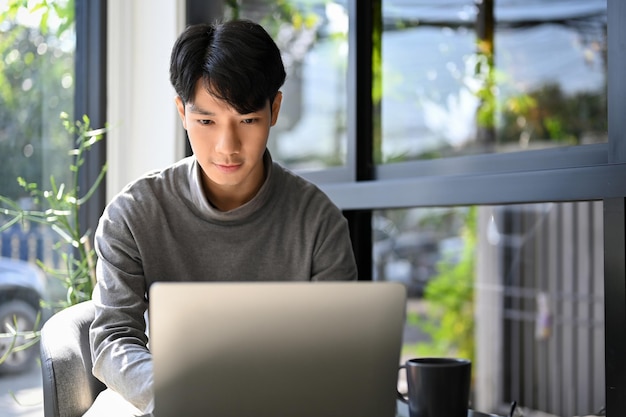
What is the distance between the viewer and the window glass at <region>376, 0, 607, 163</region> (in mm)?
3945

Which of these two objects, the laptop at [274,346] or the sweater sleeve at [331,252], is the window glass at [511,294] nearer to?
the sweater sleeve at [331,252]

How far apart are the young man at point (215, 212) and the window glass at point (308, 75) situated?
1.19m

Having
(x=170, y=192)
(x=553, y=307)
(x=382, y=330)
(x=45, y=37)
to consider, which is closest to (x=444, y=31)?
(x=553, y=307)

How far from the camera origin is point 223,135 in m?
1.50

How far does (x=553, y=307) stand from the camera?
14.9 feet

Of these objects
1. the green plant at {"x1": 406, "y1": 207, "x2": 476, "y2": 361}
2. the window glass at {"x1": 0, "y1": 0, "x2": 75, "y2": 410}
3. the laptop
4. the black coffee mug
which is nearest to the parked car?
the window glass at {"x1": 0, "y1": 0, "x2": 75, "y2": 410}

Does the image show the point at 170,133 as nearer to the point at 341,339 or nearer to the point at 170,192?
the point at 170,192

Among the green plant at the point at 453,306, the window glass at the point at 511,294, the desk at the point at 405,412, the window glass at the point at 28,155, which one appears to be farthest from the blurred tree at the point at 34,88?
the green plant at the point at 453,306

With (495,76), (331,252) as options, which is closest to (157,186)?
(331,252)

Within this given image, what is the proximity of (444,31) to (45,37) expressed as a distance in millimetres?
2128

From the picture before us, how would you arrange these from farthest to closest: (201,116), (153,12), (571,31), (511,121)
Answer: (511,121) < (571,31) < (153,12) < (201,116)

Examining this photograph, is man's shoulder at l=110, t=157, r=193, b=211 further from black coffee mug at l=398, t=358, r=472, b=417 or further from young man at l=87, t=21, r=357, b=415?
black coffee mug at l=398, t=358, r=472, b=417

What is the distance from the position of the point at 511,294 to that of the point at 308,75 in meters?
1.95

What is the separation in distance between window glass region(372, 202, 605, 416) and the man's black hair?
278cm
